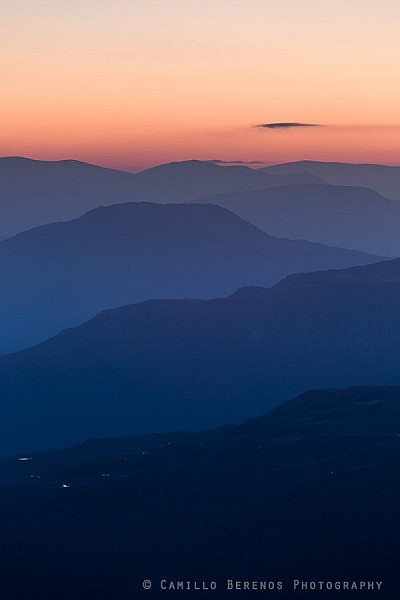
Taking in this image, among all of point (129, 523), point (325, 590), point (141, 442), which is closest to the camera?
point (325, 590)

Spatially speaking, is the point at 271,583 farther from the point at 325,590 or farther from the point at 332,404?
the point at 332,404

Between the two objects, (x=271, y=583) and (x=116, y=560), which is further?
(x=116, y=560)

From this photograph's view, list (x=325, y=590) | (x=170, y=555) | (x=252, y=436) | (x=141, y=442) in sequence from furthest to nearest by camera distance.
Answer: (x=141, y=442) → (x=252, y=436) → (x=170, y=555) → (x=325, y=590)

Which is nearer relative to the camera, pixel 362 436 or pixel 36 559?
pixel 36 559

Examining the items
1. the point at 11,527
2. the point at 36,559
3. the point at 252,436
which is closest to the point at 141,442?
the point at 252,436

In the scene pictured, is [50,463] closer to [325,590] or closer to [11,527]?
[11,527]

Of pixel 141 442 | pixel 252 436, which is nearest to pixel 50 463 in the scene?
pixel 141 442
